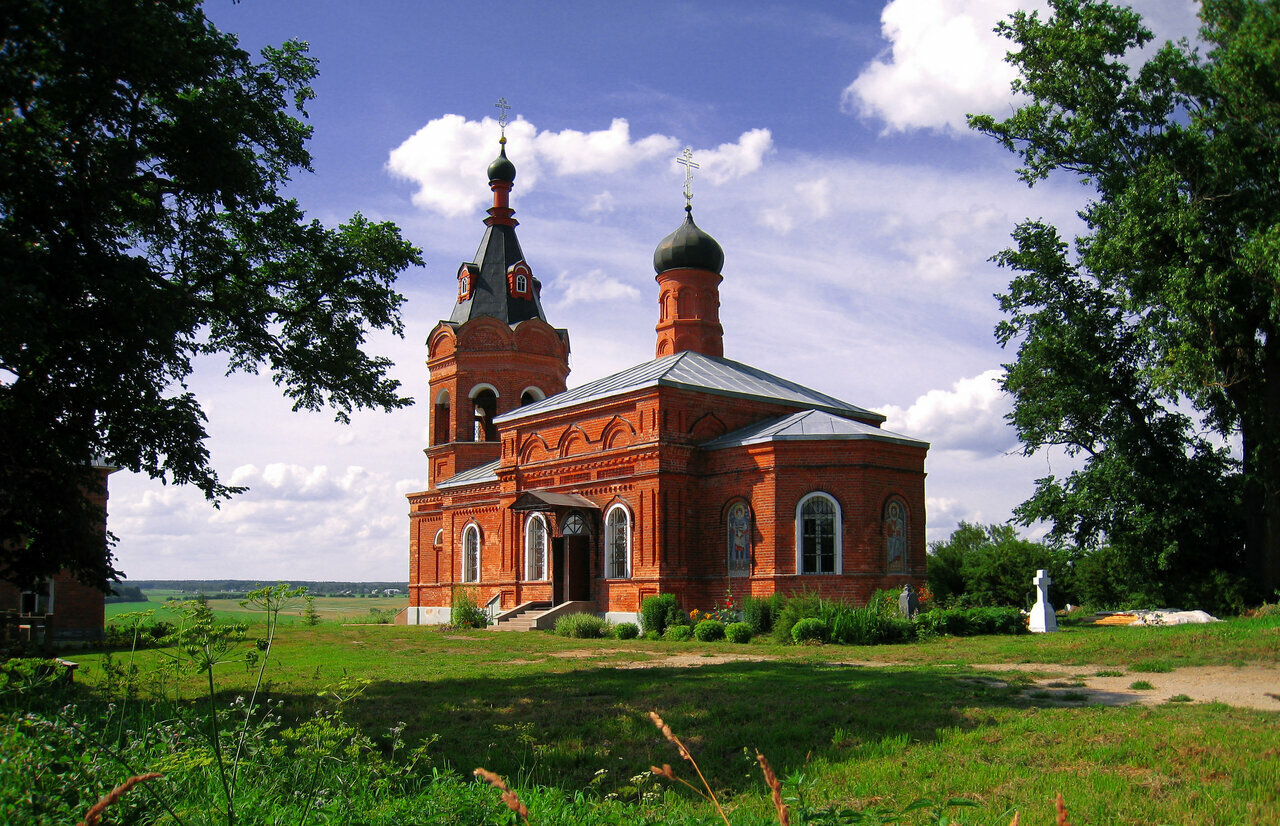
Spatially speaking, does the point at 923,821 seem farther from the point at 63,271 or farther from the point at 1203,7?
the point at 1203,7

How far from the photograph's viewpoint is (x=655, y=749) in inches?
289

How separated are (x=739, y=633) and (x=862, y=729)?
11.5 m

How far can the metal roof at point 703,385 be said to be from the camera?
2447 centimetres

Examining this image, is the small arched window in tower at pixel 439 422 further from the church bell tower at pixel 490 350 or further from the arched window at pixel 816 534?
the arched window at pixel 816 534

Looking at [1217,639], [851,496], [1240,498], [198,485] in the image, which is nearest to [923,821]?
[198,485]

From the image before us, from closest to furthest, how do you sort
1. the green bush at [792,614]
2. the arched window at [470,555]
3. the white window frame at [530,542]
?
the green bush at [792,614] < the white window frame at [530,542] < the arched window at [470,555]

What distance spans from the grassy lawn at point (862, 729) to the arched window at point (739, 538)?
27.6 ft

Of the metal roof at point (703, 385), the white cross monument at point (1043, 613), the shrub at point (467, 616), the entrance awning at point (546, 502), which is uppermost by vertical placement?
the metal roof at point (703, 385)

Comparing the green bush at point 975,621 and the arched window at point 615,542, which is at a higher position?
the arched window at point 615,542

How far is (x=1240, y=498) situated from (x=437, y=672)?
766 inches

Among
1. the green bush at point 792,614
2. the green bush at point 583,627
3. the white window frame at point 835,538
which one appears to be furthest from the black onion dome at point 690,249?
the green bush at point 792,614

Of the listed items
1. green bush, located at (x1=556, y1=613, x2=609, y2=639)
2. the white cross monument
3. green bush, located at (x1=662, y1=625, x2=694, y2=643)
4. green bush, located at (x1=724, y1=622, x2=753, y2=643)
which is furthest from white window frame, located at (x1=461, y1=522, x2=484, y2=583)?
the white cross monument

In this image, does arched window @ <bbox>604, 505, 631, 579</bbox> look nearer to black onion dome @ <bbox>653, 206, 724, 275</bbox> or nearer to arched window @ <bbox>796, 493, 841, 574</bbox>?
arched window @ <bbox>796, 493, 841, 574</bbox>

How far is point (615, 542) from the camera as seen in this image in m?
24.8
